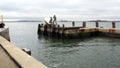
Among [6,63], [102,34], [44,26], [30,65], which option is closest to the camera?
[30,65]

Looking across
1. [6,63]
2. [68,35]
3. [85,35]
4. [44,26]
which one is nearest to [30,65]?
[6,63]

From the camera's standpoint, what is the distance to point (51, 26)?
40.3 meters

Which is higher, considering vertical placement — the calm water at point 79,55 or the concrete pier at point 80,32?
the concrete pier at point 80,32

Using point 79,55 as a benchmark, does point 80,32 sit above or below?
above

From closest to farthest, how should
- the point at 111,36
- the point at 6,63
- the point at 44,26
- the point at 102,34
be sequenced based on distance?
the point at 6,63 → the point at 111,36 → the point at 102,34 → the point at 44,26

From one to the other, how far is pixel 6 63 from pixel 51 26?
33028 mm

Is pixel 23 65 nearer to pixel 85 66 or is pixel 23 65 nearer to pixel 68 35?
pixel 85 66

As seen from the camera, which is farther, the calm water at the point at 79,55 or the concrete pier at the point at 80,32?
the concrete pier at the point at 80,32

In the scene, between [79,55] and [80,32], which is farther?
[80,32]

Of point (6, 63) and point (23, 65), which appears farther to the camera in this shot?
point (6, 63)

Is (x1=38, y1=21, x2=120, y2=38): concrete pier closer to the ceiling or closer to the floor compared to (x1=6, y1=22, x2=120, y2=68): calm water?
closer to the ceiling

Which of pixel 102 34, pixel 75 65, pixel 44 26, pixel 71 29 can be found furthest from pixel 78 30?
pixel 75 65

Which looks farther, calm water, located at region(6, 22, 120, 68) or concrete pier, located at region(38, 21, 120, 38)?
concrete pier, located at region(38, 21, 120, 38)

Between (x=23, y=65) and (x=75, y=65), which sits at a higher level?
(x=23, y=65)
